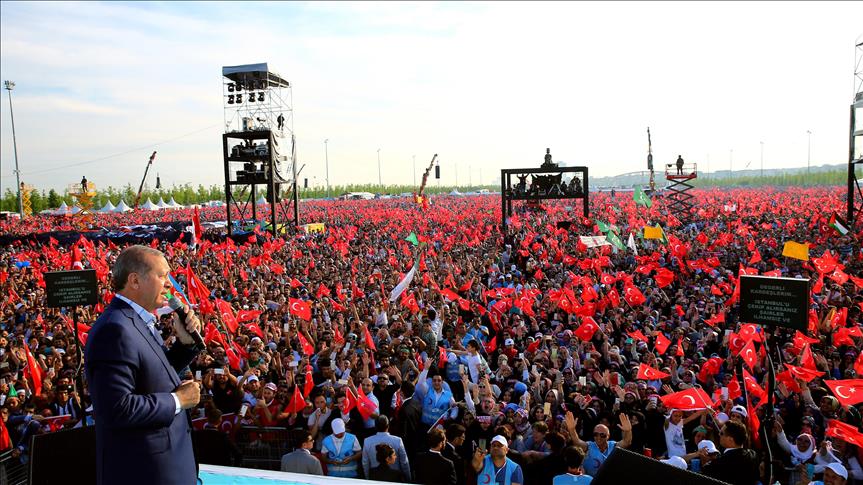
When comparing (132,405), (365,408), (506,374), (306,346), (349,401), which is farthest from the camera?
(306,346)

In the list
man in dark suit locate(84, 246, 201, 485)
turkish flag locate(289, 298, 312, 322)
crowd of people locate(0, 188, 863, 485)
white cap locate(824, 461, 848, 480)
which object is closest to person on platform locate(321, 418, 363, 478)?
crowd of people locate(0, 188, 863, 485)

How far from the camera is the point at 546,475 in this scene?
20.2 ft

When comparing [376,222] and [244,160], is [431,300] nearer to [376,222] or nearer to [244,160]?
[244,160]

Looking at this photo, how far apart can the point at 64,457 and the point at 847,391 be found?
7.30 meters

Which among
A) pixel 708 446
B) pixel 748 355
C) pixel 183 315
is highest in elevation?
pixel 183 315

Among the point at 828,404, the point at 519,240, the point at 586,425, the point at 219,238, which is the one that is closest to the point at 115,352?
the point at 586,425

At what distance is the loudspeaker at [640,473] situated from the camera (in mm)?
3398

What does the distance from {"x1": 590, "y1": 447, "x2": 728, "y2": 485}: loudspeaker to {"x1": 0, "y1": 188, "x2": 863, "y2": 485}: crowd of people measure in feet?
6.01

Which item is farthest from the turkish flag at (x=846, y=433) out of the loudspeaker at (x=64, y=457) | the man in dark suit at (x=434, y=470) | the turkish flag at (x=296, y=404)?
→ the loudspeaker at (x=64, y=457)

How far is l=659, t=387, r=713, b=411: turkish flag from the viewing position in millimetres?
6743

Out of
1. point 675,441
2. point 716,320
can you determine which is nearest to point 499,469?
point 675,441

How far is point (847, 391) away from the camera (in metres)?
6.76

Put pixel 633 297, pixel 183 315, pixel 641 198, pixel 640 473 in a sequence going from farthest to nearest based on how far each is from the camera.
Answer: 1. pixel 641 198
2. pixel 633 297
3. pixel 640 473
4. pixel 183 315

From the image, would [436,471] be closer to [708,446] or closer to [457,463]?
[457,463]
